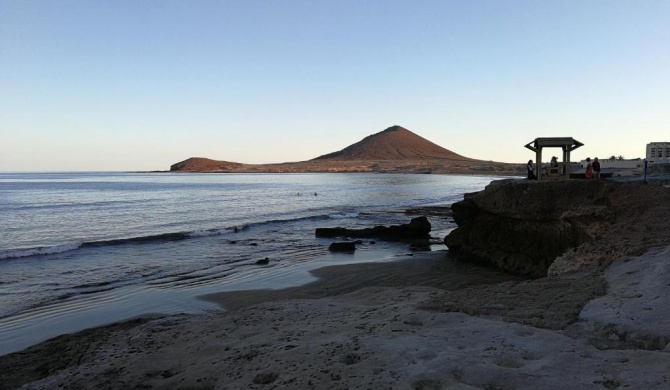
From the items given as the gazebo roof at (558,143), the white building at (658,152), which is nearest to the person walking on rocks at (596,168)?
the gazebo roof at (558,143)

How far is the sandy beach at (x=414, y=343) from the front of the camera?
423 cm

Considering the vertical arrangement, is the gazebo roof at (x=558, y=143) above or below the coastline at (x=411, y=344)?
above

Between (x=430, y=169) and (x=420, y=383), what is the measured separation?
17776 centimetres

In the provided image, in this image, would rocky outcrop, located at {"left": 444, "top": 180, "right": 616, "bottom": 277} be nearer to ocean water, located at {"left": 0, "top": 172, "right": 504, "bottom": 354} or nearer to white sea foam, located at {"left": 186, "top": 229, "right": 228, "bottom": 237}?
ocean water, located at {"left": 0, "top": 172, "right": 504, "bottom": 354}

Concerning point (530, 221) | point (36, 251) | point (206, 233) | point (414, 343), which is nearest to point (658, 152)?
point (530, 221)

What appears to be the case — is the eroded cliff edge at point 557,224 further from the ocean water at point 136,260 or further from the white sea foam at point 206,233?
the white sea foam at point 206,233

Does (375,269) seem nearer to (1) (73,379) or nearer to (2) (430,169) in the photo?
(1) (73,379)

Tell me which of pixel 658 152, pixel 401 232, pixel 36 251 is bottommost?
pixel 36 251

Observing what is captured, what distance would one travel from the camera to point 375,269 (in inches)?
590

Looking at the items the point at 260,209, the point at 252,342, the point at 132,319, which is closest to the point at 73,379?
the point at 252,342

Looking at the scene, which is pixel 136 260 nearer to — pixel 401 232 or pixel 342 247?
pixel 342 247

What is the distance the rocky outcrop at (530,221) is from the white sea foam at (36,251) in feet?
53.2

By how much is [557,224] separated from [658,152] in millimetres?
39076

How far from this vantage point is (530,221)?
47.2 ft
